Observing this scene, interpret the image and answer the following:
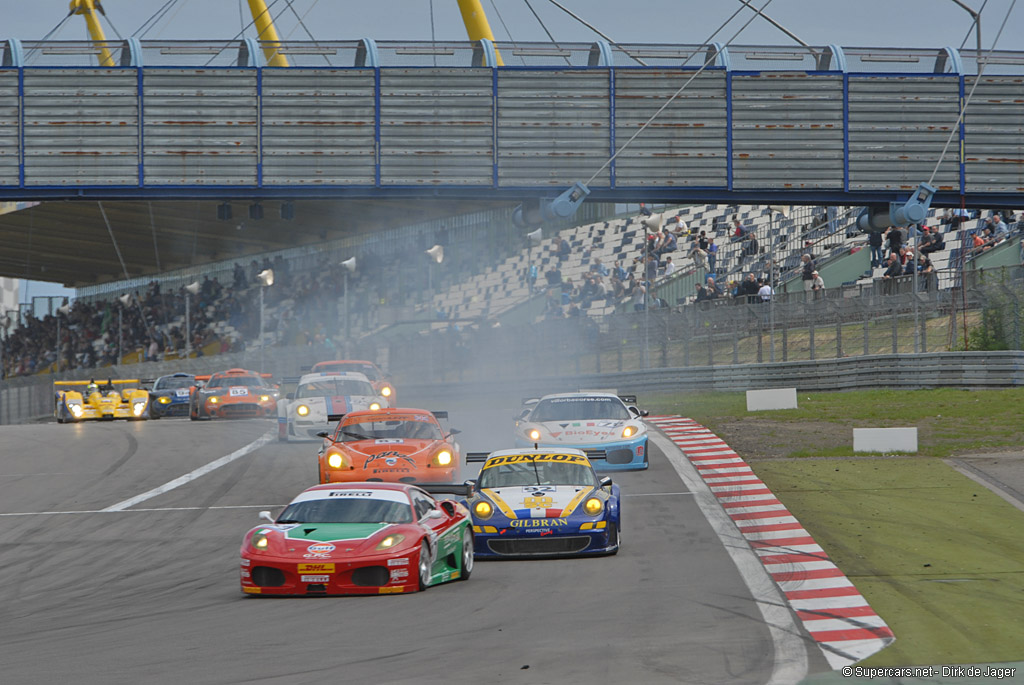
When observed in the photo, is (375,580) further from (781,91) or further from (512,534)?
(781,91)

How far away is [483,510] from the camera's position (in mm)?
12852

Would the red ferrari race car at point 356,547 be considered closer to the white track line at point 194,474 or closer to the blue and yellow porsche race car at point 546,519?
the blue and yellow porsche race car at point 546,519

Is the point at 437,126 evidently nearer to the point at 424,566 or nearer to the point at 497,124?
the point at 497,124

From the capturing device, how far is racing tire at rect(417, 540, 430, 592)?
1092cm

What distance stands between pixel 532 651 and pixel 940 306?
2068 cm

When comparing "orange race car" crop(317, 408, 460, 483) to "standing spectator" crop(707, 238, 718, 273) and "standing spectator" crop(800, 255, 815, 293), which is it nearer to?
"standing spectator" crop(800, 255, 815, 293)

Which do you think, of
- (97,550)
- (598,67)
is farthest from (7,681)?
(598,67)

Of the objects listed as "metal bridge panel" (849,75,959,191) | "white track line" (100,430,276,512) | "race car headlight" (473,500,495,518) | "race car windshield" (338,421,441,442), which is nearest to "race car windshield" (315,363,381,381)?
"white track line" (100,430,276,512)

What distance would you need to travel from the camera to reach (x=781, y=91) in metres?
24.7

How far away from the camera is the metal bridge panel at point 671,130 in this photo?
80.3ft

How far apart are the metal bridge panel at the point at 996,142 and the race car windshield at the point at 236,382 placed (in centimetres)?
1720

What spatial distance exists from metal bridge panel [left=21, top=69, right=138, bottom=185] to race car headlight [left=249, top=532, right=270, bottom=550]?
48.4 ft

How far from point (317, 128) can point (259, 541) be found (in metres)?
14.6

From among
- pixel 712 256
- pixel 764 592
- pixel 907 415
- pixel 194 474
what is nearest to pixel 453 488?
pixel 764 592
